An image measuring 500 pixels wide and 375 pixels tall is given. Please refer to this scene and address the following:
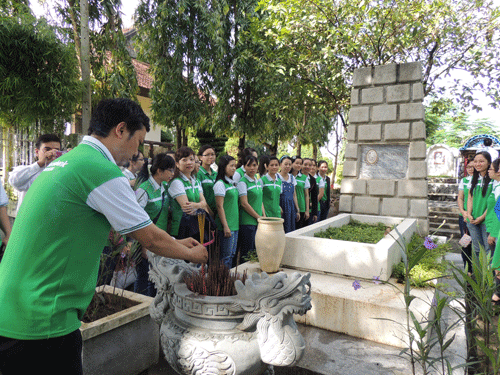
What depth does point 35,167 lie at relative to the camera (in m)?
3.44

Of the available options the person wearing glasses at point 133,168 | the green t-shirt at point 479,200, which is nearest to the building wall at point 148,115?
the person wearing glasses at point 133,168

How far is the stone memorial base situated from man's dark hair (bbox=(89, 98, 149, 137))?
8.63 ft

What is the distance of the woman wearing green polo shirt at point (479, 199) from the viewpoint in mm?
5062

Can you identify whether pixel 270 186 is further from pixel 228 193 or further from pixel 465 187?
pixel 465 187

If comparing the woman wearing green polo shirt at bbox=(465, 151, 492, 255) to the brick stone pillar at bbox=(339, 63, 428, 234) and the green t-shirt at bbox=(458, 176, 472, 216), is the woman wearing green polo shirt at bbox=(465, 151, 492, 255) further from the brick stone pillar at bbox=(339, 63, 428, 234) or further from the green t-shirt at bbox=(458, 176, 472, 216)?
the brick stone pillar at bbox=(339, 63, 428, 234)

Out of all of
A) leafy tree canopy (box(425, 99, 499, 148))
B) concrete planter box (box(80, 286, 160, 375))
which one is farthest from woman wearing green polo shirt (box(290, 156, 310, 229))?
leafy tree canopy (box(425, 99, 499, 148))

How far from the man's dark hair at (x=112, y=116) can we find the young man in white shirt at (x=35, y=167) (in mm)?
2365

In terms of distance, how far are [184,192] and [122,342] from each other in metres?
1.82

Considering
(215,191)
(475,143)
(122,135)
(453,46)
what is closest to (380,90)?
(453,46)

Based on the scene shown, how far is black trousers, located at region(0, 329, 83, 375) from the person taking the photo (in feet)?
4.40

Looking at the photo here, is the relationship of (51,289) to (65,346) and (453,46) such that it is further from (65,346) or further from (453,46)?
(453,46)

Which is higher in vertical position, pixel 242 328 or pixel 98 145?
pixel 98 145

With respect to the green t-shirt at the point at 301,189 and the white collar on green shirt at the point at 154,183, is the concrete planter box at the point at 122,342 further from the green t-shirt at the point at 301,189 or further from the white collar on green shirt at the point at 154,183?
the green t-shirt at the point at 301,189

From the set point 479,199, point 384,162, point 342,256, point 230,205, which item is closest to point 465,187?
point 479,199
